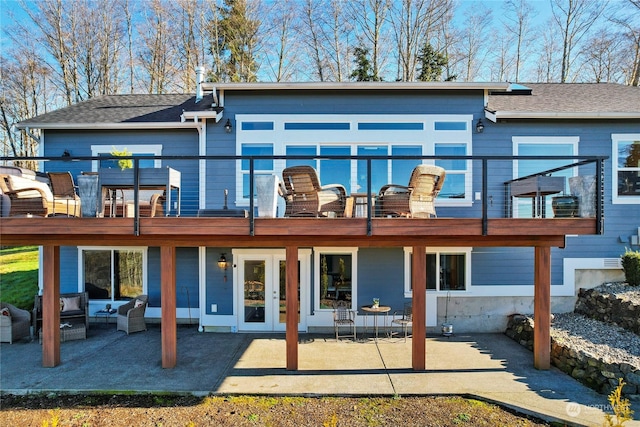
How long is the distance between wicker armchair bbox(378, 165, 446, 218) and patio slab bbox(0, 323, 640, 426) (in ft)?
9.39

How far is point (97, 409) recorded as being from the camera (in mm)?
5059

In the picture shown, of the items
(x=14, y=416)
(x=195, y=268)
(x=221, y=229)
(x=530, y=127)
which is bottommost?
(x=14, y=416)

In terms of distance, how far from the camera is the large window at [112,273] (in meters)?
9.26

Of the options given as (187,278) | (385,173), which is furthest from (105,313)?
(385,173)

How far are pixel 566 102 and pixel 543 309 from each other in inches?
243

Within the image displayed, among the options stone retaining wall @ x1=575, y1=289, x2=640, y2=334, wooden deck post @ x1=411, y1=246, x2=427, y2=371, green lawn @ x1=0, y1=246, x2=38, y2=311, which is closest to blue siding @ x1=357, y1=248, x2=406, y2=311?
wooden deck post @ x1=411, y1=246, x2=427, y2=371

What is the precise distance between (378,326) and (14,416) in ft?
22.5

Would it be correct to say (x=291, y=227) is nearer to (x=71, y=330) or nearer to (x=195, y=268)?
(x=195, y=268)

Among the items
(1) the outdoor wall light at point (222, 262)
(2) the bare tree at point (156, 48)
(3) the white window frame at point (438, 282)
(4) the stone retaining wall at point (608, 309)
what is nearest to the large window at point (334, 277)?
(3) the white window frame at point (438, 282)

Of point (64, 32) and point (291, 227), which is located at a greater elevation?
point (64, 32)

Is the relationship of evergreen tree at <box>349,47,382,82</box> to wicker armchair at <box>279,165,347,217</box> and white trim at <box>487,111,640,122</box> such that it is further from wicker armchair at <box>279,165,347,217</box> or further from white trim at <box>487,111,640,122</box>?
wicker armchair at <box>279,165,347,217</box>

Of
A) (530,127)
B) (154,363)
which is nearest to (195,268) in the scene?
(154,363)

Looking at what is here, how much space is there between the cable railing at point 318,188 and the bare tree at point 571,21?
12.4 metres

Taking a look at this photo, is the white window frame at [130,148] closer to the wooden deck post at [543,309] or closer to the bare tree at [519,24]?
the wooden deck post at [543,309]
